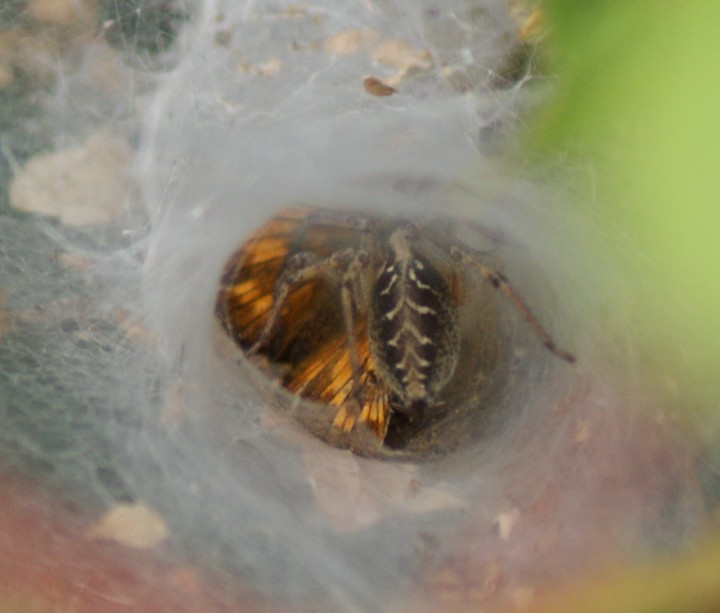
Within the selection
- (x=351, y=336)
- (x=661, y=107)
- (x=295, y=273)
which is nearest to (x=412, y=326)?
(x=351, y=336)

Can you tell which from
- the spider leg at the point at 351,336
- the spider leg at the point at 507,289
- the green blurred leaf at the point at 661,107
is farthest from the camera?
the spider leg at the point at 351,336

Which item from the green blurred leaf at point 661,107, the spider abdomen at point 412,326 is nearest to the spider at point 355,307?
the spider abdomen at point 412,326

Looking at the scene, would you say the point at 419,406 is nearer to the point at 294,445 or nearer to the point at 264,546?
the point at 294,445

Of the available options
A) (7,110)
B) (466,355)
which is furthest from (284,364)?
(7,110)

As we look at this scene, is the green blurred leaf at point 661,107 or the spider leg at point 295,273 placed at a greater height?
the spider leg at point 295,273

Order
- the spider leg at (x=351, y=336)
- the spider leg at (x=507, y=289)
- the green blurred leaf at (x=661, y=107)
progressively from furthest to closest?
the spider leg at (x=351, y=336) < the spider leg at (x=507, y=289) < the green blurred leaf at (x=661, y=107)

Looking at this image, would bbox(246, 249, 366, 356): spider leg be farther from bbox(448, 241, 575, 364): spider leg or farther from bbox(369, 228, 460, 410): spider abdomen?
bbox(448, 241, 575, 364): spider leg

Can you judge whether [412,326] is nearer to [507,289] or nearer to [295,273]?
[507,289]

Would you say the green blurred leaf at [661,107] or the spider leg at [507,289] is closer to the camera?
the green blurred leaf at [661,107]

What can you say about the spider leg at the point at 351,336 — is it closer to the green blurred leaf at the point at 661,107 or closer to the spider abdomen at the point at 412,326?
the spider abdomen at the point at 412,326
